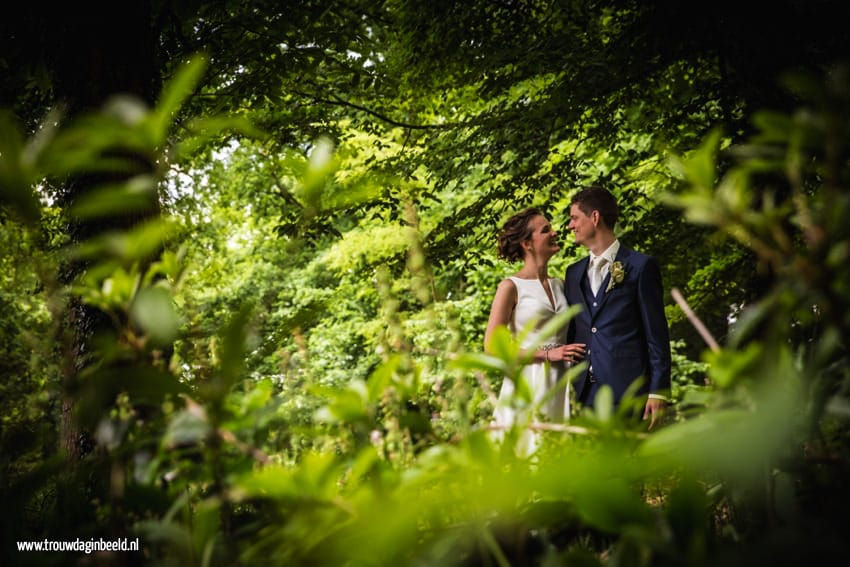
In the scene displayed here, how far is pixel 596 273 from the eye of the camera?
373 centimetres

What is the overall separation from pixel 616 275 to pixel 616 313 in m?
0.23

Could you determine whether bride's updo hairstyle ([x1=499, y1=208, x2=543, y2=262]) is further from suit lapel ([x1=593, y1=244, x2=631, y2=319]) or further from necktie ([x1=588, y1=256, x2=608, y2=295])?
suit lapel ([x1=593, y1=244, x2=631, y2=319])

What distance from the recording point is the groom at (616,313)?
3.34 m

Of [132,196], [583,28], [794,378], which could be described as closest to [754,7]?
[583,28]

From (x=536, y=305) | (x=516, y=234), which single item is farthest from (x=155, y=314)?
(x=516, y=234)

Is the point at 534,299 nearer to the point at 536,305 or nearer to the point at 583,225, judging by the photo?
the point at 536,305

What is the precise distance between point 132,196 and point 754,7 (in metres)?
4.29

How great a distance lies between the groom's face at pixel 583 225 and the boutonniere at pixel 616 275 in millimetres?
299

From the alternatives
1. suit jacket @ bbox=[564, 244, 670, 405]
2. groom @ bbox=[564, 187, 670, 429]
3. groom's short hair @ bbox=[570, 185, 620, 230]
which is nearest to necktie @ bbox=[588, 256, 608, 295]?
groom @ bbox=[564, 187, 670, 429]

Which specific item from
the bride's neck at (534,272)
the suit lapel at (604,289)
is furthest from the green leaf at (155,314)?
the bride's neck at (534,272)

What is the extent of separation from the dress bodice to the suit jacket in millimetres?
364

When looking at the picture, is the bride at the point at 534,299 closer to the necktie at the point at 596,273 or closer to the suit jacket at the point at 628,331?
the suit jacket at the point at 628,331

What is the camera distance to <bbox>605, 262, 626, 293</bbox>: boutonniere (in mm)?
3449

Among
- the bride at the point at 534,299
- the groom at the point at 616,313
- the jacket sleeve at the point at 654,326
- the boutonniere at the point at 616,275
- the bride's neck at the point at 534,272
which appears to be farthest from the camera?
the bride's neck at the point at 534,272
